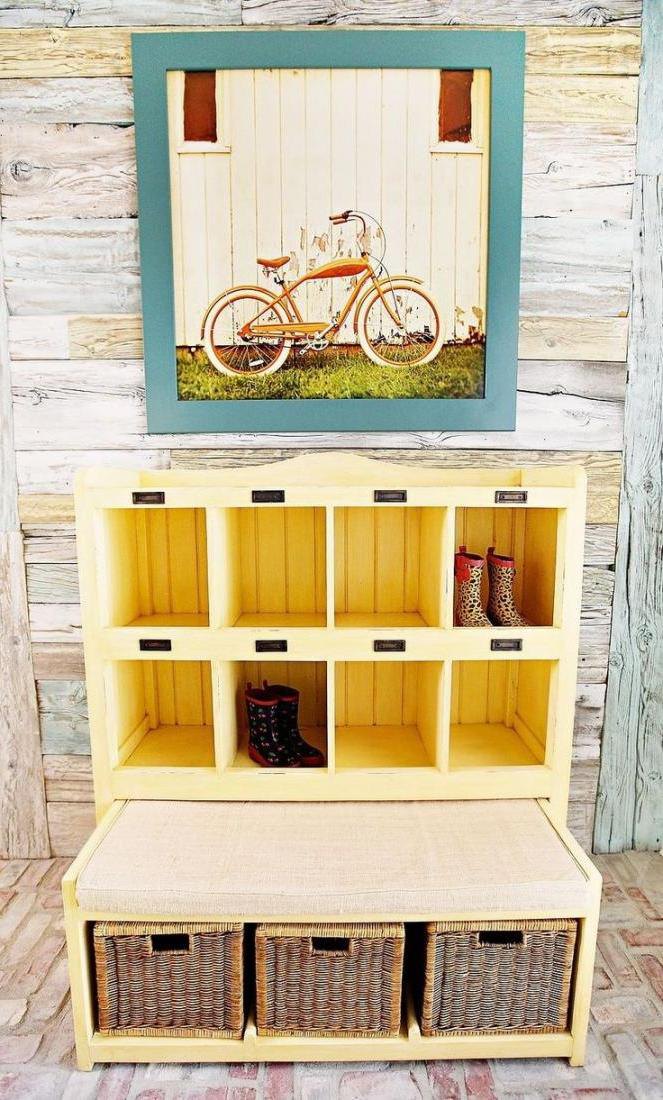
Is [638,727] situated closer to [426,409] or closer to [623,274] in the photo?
[426,409]

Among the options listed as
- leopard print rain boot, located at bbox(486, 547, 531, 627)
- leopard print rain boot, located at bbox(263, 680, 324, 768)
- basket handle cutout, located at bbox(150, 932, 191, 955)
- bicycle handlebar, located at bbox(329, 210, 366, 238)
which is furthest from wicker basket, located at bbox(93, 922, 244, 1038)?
bicycle handlebar, located at bbox(329, 210, 366, 238)

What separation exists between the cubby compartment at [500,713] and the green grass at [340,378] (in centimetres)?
81

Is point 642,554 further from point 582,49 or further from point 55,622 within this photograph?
point 55,622

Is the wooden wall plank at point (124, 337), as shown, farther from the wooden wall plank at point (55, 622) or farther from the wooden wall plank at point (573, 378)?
the wooden wall plank at point (55, 622)

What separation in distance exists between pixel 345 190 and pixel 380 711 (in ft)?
4.90

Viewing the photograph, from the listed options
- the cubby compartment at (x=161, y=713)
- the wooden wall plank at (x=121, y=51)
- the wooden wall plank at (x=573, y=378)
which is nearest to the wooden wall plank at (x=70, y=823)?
the cubby compartment at (x=161, y=713)

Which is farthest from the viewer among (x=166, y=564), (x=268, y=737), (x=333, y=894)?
(x=166, y=564)

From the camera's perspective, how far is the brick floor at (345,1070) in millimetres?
Result: 1483

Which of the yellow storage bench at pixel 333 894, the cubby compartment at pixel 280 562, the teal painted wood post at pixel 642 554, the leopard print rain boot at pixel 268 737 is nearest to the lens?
the yellow storage bench at pixel 333 894

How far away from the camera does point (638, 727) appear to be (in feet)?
7.34

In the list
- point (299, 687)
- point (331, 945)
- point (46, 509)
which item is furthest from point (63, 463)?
point (331, 945)

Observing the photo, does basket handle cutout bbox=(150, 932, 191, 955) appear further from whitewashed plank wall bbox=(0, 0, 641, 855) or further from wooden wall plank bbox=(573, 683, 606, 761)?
wooden wall plank bbox=(573, 683, 606, 761)

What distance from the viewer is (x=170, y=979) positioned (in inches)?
60.1

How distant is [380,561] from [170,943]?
1103mm
